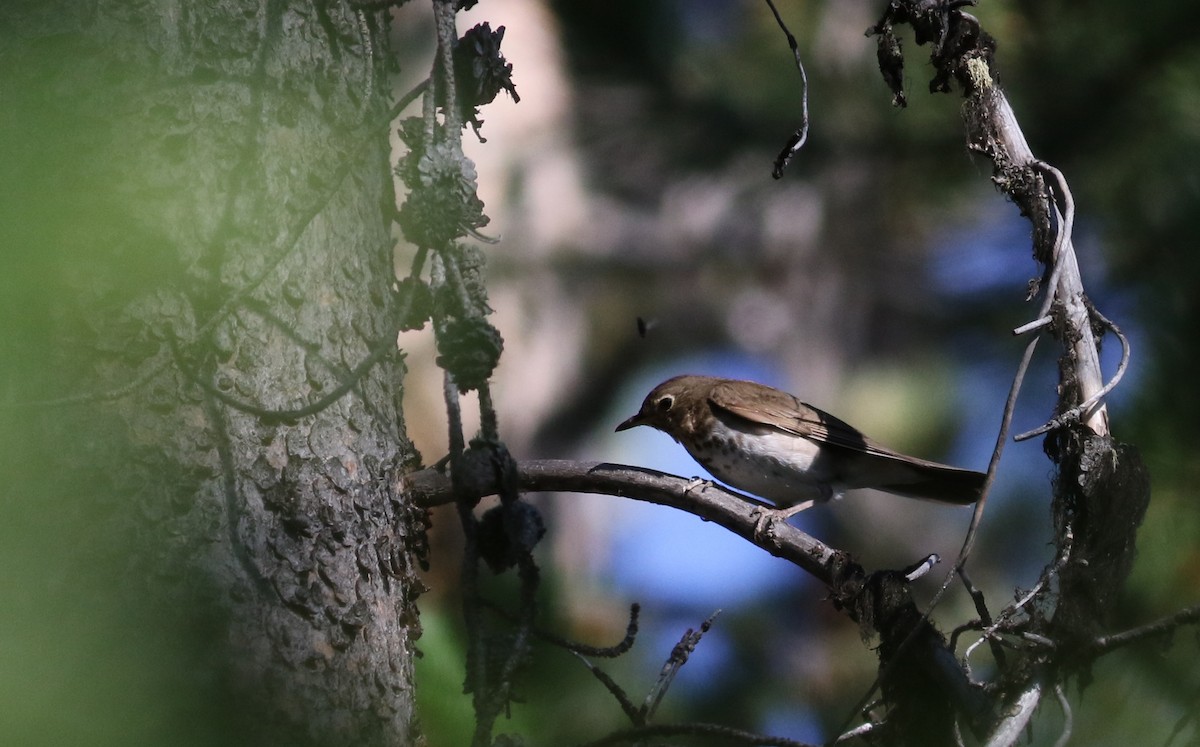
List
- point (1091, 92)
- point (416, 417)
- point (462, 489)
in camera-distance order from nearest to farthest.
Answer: point (462, 489), point (1091, 92), point (416, 417)

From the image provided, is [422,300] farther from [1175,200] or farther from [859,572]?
[1175,200]

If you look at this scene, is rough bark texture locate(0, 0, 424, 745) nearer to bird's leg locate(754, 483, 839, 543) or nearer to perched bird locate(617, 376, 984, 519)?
bird's leg locate(754, 483, 839, 543)

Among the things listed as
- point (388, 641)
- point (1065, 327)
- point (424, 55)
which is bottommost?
point (388, 641)

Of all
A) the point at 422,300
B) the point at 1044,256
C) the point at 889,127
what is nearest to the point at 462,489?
the point at 422,300

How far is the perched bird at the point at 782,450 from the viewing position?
407 cm

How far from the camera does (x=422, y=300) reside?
1.97 meters

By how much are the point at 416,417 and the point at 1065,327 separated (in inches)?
218

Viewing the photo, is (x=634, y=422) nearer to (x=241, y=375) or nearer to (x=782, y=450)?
(x=782, y=450)

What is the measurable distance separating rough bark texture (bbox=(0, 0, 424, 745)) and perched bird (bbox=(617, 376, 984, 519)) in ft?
7.02

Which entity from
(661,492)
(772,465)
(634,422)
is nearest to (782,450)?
(772,465)

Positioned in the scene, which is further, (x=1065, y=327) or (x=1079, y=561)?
(x=1065, y=327)

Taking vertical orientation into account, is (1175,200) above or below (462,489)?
above

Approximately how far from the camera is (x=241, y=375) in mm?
1917

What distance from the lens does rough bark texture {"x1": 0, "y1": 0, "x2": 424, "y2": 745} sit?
64.9 inches
